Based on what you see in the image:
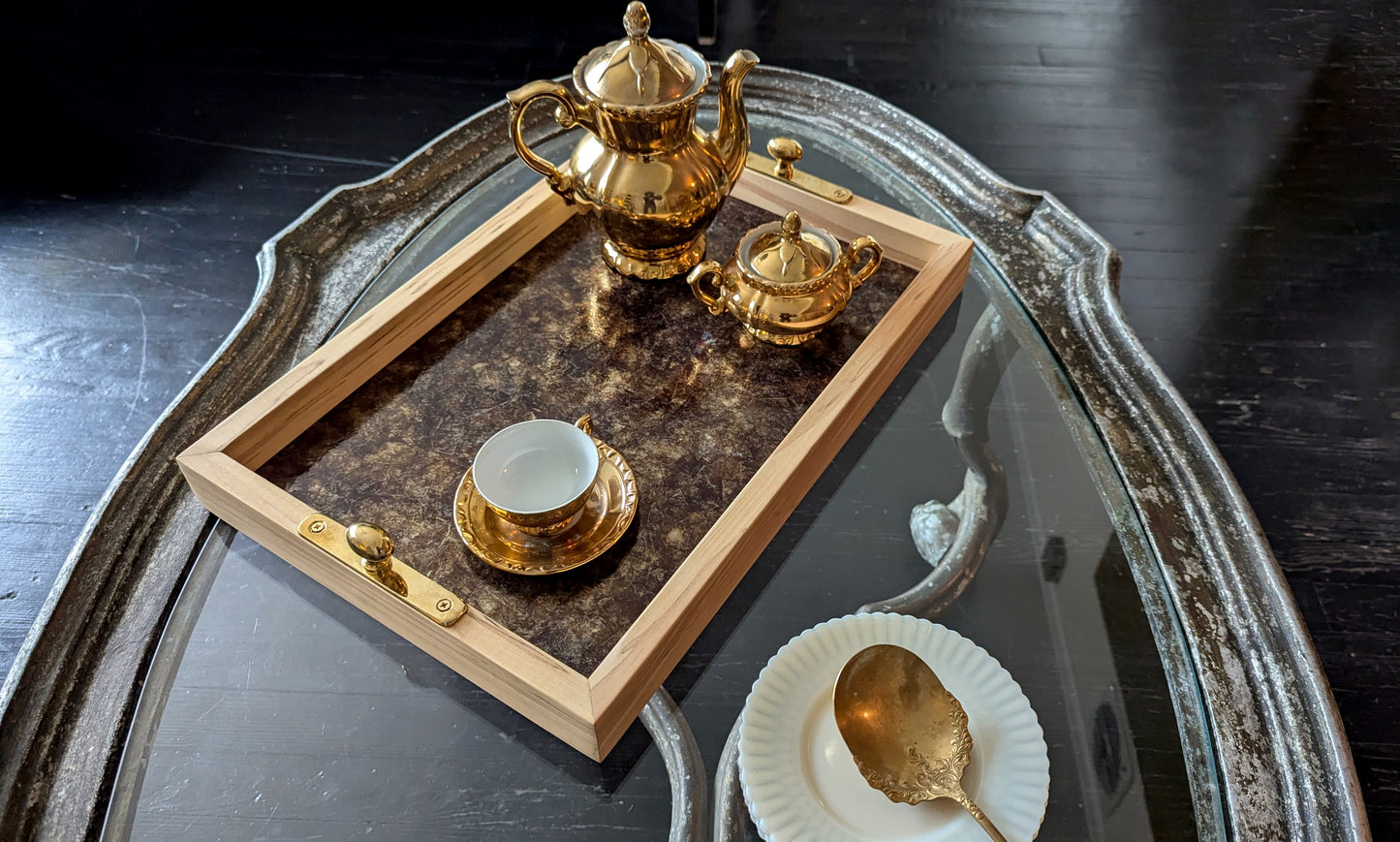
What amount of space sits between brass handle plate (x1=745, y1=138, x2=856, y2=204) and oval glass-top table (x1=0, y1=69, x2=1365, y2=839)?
16 centimetres

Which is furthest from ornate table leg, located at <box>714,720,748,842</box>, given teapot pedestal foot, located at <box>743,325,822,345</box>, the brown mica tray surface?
teapot pedestal foot, located at <box>743,325,822,345</box>

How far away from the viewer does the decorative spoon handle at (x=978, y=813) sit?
1.85ft

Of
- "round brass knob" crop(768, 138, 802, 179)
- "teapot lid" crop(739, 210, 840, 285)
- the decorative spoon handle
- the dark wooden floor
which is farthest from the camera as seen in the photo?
the dark wooden floor

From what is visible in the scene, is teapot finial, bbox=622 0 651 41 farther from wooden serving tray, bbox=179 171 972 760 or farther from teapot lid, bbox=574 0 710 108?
wooden serving tray, bbox=179 171 972 760

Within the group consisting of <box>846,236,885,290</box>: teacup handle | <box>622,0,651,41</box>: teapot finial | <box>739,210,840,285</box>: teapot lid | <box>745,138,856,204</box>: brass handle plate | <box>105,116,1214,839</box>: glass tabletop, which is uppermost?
<box>745,138,856,204</box>: brass handle plate

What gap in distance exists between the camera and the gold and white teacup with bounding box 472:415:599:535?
70cm

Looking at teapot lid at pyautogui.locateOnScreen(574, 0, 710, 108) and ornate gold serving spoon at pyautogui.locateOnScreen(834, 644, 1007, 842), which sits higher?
teapot lid at pyautogui.locateOnScreen(574, 0, 710, 108)

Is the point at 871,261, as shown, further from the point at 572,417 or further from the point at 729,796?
the point at 729,796

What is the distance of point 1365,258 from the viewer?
4.44ft

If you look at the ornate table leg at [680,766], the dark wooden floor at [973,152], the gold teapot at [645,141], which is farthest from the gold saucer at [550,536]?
the dark wooden floor at [973,152]

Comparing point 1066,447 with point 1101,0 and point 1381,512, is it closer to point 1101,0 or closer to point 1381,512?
point 1381,512

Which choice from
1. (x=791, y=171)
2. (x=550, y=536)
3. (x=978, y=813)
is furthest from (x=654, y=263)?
(x=978, y=813)

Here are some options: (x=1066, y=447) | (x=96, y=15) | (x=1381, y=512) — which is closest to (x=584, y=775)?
(x=1066, y=447)

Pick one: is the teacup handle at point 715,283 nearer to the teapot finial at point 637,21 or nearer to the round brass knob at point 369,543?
the teapot finial at point 637,21
